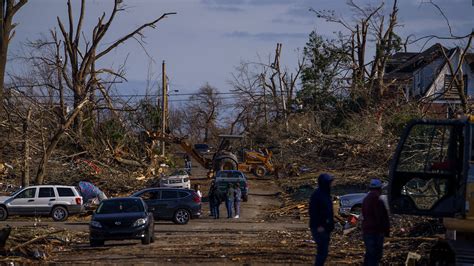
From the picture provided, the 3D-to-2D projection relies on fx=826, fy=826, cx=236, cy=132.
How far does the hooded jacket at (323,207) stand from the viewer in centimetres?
1411

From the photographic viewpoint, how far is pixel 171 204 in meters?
35.4

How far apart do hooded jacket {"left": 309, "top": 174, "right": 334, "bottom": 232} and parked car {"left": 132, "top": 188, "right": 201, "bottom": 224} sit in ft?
70.5

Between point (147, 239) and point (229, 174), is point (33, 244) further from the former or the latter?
point (229, 174)

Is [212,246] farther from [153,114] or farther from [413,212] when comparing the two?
[153,114]

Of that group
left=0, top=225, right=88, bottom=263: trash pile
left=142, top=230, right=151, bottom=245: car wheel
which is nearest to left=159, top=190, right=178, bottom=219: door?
left=0, top=225, right=88, bottom=263: trash pile

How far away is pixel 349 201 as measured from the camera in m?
33.1

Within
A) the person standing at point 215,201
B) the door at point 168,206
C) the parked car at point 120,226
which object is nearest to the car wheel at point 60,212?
the door at point 168,206

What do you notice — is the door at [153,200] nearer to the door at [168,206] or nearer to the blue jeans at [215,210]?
the door at [168,206]

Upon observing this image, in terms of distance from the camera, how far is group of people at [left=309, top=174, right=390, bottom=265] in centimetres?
1413

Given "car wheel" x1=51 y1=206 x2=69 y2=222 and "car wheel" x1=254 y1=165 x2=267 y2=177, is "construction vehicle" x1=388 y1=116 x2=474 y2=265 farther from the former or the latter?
"car wheel" x1=254 y1=165 x2=267 y2=177

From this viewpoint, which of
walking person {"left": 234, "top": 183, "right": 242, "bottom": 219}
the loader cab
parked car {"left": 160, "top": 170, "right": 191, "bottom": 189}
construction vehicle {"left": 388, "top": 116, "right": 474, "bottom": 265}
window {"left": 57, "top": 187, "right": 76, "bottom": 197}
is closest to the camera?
construction vehicle {"left": 388, "top": 116, "right": 474, "bottom": 265}

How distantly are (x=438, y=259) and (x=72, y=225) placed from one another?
885 inches

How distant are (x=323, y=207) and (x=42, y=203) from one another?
85.1 feet

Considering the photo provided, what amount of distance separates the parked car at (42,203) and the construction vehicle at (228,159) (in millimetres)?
15905
